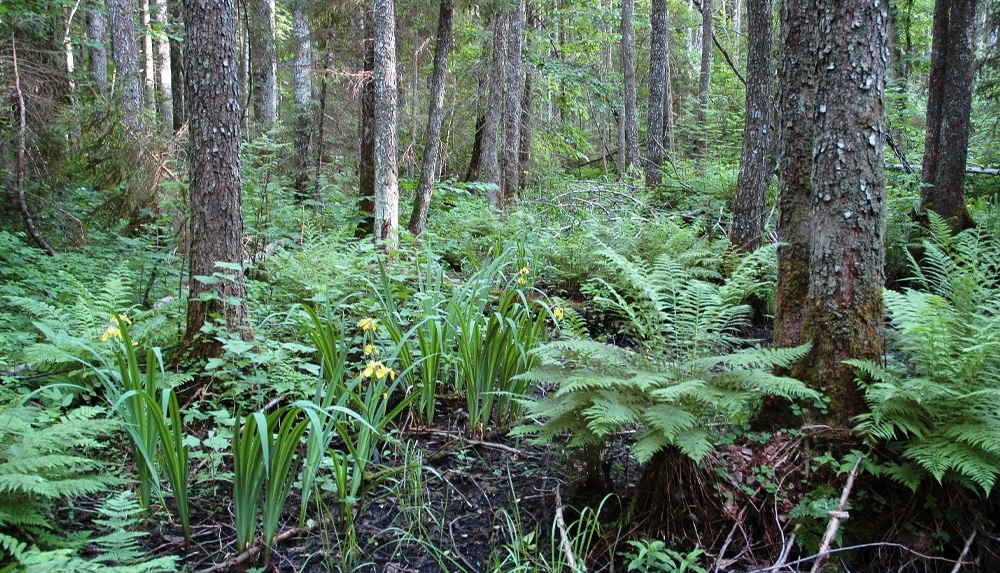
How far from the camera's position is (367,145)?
897 centimetres

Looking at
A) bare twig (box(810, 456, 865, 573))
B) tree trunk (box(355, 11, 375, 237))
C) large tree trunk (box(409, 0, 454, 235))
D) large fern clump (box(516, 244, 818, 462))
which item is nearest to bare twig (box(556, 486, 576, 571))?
large fern clump (box(516, 244, 818, 462))

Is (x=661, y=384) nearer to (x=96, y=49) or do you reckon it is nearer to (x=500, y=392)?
(x=500, y=392)

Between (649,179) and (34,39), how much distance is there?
9.45 metres

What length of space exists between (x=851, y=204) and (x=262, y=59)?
38.6 feet

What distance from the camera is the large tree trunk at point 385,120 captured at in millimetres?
6836

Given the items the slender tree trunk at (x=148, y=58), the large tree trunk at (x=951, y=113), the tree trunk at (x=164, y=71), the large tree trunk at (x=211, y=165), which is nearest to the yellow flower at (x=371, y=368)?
the large tree trunk at (x=211, y=165)

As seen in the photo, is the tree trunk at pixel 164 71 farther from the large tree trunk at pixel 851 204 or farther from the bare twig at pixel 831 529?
the bare twig at pixel 831 529

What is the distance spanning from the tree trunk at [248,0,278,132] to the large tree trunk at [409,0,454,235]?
2366 millimetres

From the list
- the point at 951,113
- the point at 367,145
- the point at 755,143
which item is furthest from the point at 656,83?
the point at 367,145

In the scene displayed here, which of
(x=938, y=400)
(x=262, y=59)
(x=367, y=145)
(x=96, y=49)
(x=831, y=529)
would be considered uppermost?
(x=96, y=49)

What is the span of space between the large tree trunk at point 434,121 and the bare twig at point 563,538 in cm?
604

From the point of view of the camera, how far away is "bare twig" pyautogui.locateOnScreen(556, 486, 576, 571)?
6.80 ft

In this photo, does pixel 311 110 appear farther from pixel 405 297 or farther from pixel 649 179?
pixel 405 297

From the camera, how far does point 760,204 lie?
6426 mm
